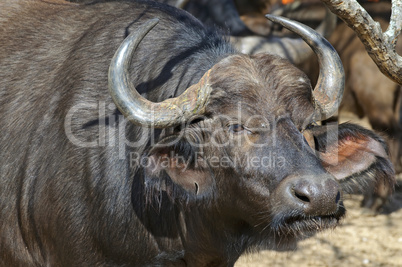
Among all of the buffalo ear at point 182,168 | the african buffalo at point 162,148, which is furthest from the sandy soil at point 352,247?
the buffalo ear at point 182,168

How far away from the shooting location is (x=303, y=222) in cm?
286

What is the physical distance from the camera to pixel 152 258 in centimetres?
330

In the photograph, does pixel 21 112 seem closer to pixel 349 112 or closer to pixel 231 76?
pixel 231 76

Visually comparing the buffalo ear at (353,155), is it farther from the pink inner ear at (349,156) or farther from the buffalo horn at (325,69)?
the buffalo horn at (325,69)

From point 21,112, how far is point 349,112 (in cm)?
488

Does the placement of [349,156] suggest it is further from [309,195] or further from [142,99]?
[142,99]

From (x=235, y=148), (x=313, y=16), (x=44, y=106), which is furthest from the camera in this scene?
(x=313, y=16)

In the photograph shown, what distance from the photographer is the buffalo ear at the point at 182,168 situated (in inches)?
119

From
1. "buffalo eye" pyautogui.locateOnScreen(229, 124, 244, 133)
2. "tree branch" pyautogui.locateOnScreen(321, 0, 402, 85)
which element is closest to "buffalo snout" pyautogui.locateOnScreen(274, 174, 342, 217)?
"buffalo eye" pyautogui.locateOnScreen(229, 124, 244, 133)

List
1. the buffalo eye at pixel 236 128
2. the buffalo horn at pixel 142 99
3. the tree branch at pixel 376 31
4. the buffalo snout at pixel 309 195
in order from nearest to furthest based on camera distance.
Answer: the buffalo snout at pixel 309 195 → the buffalo horn at pixel 142 99 → the buffalo eye at pixel 236 128 → the tree branch at pixel 376 31

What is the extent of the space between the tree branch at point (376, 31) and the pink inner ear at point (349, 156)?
17.2 inches

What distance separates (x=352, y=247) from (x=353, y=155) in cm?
244

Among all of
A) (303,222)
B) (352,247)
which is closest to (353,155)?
(303,222)

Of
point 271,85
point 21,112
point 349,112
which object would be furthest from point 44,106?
point 349,112
